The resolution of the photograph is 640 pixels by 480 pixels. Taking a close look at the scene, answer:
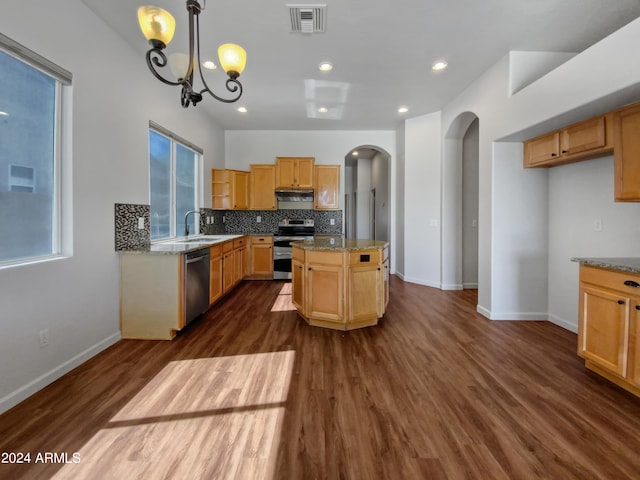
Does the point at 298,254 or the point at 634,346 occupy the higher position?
the point at 298,254

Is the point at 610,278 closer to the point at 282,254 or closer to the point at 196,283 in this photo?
the point at 196,283

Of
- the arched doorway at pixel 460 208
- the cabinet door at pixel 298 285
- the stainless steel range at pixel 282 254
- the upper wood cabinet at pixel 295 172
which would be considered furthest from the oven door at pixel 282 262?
the arched doorway at pixel 460 208

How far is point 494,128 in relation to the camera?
3.40 metres

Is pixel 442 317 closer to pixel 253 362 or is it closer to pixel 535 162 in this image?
pixel 535 162

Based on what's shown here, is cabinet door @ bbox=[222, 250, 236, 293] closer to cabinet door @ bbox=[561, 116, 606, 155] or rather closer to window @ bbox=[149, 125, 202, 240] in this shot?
window @ bbox=[149, 125, 202, 240]

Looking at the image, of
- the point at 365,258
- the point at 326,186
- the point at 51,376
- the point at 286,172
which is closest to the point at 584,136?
the point at 365,258

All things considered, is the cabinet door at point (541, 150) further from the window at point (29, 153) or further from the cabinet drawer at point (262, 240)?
the window at point (29, 153)

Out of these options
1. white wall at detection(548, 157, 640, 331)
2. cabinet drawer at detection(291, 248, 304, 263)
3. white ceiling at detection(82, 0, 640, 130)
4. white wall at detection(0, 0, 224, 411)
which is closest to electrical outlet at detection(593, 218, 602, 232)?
white wall at detection(548, 157, 640, 331)

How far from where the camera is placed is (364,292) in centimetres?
314

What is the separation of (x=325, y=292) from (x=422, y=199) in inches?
118

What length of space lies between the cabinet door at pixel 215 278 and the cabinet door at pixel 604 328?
3.72m

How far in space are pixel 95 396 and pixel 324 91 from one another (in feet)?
13.5

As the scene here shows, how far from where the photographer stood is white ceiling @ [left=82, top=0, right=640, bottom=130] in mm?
2441

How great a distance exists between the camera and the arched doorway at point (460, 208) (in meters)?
4.85
